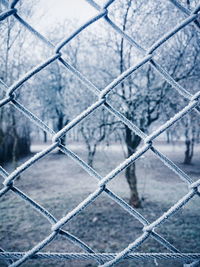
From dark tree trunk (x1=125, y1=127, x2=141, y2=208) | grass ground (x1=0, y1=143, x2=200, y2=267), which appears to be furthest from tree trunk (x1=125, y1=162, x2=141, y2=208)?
grass ground (x1=0, y1=143, x2=200, y2=267)

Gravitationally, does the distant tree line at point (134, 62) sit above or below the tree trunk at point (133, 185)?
above

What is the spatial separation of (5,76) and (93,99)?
2909mm

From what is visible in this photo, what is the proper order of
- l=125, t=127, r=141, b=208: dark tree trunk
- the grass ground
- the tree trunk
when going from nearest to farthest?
the grass ground → l=125, t=127, r=141, b=208: dark tree trunk → the tree trunk

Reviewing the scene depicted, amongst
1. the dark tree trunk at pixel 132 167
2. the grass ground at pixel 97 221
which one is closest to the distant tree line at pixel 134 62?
the dark tree trunk at pixel 132 167

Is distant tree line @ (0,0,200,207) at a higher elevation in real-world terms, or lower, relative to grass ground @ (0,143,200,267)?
higher

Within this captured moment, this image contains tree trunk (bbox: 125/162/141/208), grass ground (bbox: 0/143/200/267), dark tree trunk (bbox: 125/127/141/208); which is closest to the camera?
grass ground (bbox: 0/143/200/267)

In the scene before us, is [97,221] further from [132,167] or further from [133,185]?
[132,167]

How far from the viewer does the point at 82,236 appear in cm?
495

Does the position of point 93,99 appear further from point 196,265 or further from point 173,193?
point 196,265

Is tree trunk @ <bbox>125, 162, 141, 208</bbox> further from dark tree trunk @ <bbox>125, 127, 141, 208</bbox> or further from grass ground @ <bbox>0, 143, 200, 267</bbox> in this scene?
grass ground @ <bbox>0, 143, 200, 267</bbox>

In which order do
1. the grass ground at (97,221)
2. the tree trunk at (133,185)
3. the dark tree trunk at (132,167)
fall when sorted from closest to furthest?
the grass ground at (97,221) → the dark tree trunk at (132,167) → the tree trunk at (133,185)

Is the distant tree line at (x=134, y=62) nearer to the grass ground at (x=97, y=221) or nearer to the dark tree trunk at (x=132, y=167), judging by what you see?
the dark tree trunk at (x=132, y=167)

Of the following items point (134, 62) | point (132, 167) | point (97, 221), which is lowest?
point (97, 221)

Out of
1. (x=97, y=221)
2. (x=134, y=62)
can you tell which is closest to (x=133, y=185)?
(x=97, y=221)
